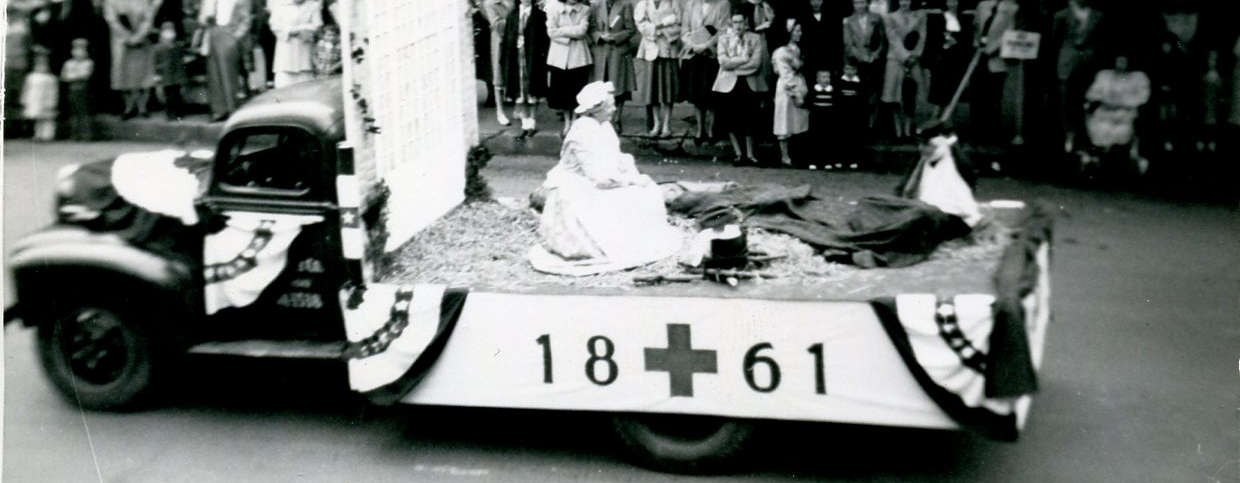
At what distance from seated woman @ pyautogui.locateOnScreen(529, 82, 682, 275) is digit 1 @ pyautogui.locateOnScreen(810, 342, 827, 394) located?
129 cm

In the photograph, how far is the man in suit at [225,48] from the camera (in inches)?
586

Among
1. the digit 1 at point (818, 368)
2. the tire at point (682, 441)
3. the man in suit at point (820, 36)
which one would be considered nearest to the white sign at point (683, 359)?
the digit 1 at point (818, 368)

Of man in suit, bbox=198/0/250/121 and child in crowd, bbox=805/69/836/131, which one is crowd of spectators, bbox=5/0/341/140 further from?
child in crowd, bbox=805/69/836/131

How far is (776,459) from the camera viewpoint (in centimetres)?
700

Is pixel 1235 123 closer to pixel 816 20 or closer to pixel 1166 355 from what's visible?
pixel 816 20

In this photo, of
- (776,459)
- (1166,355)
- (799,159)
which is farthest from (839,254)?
(799,159)

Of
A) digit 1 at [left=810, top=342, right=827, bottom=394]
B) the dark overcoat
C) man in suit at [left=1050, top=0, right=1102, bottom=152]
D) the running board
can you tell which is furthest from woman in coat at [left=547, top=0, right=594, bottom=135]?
digit 1 at [left=810, top=342, right=827, bottom=394]

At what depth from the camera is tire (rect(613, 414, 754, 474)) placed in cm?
673

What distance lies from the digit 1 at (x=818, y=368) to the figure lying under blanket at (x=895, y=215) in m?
0.87

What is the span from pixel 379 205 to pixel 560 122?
8066mm

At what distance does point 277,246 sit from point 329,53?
7.43m

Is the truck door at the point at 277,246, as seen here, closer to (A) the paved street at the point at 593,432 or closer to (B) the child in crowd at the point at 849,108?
(A) the paved street at the point at 593,432

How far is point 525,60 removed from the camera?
14305 mm

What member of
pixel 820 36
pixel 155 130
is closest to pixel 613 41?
pixel 820 36
